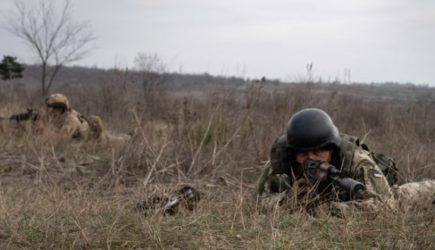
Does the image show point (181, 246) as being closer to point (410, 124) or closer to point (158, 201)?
point (158, 201)

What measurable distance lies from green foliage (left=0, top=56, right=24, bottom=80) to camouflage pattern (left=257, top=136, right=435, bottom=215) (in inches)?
621

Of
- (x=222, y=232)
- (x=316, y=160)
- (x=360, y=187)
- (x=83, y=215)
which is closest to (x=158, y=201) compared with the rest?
(x=83, y=215)

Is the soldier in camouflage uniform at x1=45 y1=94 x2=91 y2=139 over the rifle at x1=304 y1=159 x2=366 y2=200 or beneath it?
beneath

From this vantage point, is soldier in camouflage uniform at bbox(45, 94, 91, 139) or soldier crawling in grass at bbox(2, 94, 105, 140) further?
soldier in camouflage uniform at bbox(45, 94, 91, 139)

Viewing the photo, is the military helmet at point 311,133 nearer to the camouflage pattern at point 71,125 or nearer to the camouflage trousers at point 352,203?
the camouflage trousers at point 352,203

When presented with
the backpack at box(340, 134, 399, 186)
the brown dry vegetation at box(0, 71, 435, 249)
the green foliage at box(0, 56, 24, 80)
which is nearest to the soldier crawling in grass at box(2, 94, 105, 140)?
the brown dry vegetation at box(0, 71, 435, 249)

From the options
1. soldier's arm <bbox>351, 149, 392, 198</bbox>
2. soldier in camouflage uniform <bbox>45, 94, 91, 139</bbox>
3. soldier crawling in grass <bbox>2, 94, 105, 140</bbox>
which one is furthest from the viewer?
soldier in camouflage uniform <bbox>45, 94, 91, 139</bbox>

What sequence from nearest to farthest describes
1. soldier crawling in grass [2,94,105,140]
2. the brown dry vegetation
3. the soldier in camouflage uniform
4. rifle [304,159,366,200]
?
the brown dry vegetation → rifle [304,159,366,200] → soldier crawling in grass [2,94,105,140] → the soldier in camouflage uniform

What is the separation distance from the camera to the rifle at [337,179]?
2.83 metres

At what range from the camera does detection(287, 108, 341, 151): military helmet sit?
3354mm

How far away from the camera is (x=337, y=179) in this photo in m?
3.00

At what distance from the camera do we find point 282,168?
3584 mm

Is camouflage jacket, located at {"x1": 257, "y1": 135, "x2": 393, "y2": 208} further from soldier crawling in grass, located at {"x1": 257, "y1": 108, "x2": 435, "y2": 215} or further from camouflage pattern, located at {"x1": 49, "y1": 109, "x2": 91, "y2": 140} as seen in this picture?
camouflage pattern, located at {"x1": 49, "y1": 109, "x2": 91, "y2": 140}

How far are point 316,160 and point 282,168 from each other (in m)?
0.43
